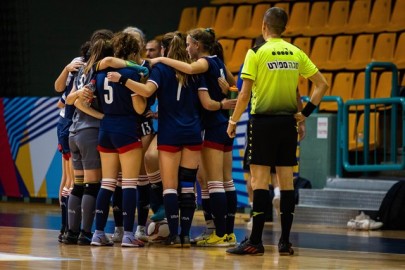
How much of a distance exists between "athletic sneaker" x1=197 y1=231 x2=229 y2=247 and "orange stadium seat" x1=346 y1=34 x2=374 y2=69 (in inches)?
251

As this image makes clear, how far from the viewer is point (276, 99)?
25.7 feet

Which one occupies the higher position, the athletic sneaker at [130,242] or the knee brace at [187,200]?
the knee brace at [187,200]

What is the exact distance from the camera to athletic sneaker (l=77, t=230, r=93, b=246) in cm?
848

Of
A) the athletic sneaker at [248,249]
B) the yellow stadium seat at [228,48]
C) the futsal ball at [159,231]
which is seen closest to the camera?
the athletic sneaker at [248,249]

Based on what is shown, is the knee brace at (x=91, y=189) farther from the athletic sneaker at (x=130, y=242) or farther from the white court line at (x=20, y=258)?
the white court line at (x=20, y=258)

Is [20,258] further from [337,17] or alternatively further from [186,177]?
[337,17]

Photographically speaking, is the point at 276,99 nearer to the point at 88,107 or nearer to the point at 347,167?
the point at 88,107

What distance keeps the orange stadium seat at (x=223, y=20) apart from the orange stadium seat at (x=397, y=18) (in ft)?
9.89

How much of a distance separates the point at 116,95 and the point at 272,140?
4.59 ft

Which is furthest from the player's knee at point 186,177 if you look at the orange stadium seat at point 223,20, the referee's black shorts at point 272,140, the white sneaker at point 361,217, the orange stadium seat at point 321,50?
the orange stadium seat at point 223,20

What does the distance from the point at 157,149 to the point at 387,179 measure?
473 cm

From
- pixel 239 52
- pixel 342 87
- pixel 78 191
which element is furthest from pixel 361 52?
pixel 78 191

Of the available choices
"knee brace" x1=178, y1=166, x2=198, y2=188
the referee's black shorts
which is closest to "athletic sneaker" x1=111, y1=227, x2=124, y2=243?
"knee brace" x1=178, y1=166, x2=198, y2=188

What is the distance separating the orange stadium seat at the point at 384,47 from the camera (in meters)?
14.1
